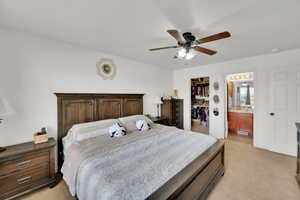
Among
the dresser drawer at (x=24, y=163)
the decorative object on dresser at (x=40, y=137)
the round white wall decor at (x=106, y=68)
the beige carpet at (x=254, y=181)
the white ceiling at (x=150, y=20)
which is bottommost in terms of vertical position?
the beige carpet at (x=254, y=181)

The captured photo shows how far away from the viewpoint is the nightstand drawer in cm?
170

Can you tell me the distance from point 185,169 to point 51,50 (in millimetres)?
2976

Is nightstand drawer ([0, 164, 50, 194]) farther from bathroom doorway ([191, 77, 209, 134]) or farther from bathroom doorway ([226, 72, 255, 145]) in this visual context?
bathroom doorway ([191, 77, 209, 134])

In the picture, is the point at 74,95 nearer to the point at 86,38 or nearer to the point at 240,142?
the point at 86,38

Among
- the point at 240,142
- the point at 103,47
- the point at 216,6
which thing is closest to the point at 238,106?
the point at 240,142

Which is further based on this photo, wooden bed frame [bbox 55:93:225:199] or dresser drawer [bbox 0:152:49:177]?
dresser drawer [bbox 0:152:49:177]

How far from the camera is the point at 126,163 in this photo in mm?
1492

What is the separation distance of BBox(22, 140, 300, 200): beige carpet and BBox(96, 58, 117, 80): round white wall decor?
2.26m

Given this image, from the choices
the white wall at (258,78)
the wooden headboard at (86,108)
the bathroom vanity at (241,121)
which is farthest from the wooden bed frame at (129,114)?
the bathroom vanity at (241,121)

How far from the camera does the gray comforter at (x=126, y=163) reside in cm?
116

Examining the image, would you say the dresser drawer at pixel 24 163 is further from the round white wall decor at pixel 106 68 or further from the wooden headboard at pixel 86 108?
the round white wall decor at pixel 106 68

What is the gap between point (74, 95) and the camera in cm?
261

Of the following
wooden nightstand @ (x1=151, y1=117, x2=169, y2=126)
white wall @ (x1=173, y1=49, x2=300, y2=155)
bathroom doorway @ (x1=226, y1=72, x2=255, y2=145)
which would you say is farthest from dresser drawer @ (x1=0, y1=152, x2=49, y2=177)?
bathroom doorway @ (x1=226, y1=72, x2=255, y2=145)

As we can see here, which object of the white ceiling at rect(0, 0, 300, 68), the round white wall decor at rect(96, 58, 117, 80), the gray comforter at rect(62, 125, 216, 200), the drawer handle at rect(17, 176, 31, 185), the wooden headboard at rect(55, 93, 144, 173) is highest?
the white ceiling at rect(0, 0, 300, 68)
